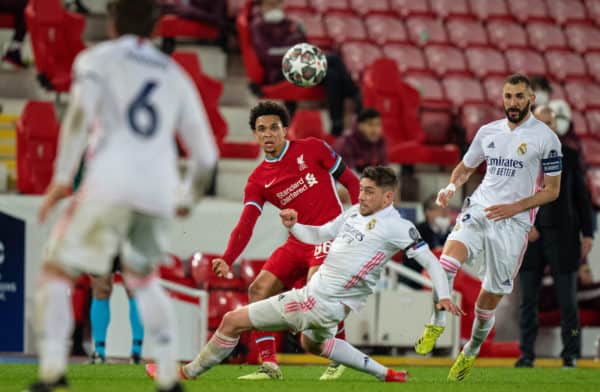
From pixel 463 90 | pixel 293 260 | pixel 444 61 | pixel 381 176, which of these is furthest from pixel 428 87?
Answer: pixel 381 176


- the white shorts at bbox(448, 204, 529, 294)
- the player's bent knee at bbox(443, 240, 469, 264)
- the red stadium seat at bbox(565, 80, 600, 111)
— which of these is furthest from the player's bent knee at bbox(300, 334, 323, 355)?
the red stadium seat at bbox(565, 80, 600, 111)

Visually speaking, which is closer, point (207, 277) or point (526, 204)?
point (526, 204)

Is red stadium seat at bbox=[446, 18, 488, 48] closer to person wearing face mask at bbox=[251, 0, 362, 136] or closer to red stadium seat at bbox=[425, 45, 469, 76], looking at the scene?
red stadium seat at bbox=[425, 45, 469, 76]

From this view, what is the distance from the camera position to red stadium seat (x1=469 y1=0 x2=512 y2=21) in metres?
15.7

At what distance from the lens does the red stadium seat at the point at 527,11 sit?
15.8 metres

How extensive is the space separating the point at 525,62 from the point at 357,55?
92.1 inches

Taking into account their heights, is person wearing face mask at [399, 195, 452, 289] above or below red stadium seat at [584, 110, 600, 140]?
below

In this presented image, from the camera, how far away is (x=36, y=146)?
11.3 m

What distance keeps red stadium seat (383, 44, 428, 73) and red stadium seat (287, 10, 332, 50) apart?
0.77 metres

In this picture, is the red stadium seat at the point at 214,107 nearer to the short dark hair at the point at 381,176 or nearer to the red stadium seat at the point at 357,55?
the red stadium seat at the point at 357,55

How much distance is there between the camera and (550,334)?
11.9 m

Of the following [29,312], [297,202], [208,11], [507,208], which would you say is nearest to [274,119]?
[297,202]

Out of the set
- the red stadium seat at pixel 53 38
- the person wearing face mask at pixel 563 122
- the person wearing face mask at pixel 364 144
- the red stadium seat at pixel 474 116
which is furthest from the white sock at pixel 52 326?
the red stadium seat at pixel 474 116

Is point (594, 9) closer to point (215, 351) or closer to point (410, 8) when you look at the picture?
point (410, 8)
